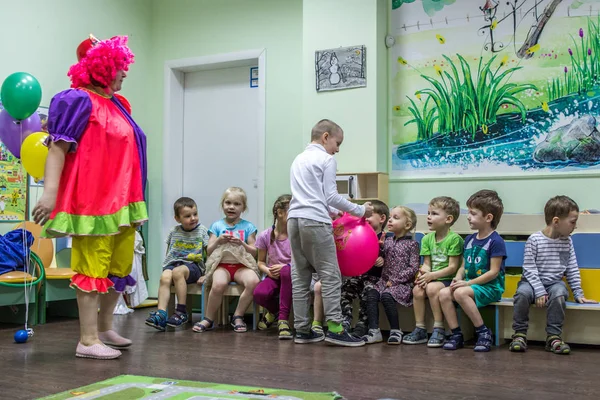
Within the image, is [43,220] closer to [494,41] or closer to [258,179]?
[258,179]

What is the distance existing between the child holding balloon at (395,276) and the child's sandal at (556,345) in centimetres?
80

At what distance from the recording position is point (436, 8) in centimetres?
507

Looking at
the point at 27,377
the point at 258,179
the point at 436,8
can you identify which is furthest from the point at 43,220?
the point at 436,8

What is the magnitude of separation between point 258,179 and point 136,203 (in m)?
2.51

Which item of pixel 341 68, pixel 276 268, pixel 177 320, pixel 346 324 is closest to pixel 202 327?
pixel 177 320

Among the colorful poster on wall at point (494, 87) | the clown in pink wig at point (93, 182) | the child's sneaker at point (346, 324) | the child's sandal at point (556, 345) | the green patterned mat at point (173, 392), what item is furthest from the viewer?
the colorful poster on wall at point (494, 87)

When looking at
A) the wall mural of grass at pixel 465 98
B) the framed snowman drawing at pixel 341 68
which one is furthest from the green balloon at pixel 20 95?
the wall mural of grass at pixel 465 98

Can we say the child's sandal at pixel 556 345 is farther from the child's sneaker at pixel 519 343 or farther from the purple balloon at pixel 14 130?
the purple balloon at pixel 14 130

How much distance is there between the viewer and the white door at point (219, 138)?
232 inches

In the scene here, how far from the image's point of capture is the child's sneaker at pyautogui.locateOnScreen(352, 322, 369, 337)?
12.6 feet

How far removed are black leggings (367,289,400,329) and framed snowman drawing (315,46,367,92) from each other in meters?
1.87

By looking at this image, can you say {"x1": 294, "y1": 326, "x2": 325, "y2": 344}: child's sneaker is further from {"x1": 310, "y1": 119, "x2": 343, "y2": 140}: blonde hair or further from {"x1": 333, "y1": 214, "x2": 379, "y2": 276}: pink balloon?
{"x1": 310, "y1": 119, "x2": 343, "y2": 140}: blonde hair

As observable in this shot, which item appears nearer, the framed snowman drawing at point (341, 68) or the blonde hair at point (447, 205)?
the blonde hair at point (447, 205)

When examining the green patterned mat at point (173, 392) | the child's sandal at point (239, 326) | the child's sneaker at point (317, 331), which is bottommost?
the child's sandal at point (239, 326)
